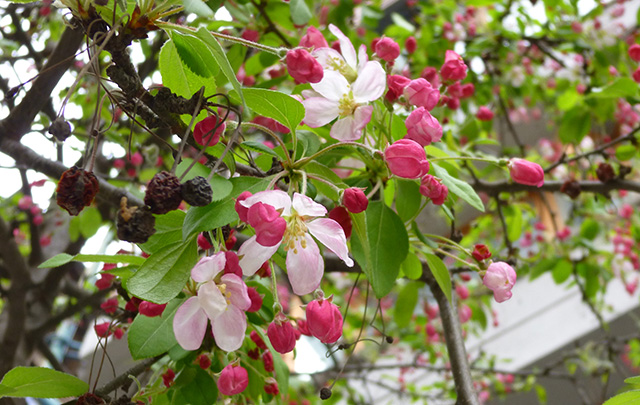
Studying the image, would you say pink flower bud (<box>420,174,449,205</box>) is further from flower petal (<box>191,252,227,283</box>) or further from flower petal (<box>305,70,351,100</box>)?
flower petal (<box>191,252,227,283</box>)

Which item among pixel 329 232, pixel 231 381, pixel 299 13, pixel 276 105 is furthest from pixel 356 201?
pixel 299 13

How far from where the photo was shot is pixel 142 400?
0.83m

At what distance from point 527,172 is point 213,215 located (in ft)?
1.51

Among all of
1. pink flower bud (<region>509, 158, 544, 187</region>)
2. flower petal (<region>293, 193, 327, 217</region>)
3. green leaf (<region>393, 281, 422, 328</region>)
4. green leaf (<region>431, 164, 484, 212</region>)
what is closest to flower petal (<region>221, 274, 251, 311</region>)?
flower petal (<region>293, 193, 327, 217</region>)

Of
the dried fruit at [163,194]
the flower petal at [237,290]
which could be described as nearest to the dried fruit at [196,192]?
the dried fruit at [163,194]

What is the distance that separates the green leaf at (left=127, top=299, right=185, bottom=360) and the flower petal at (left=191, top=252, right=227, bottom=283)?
22 cm

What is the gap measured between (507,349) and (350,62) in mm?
4033

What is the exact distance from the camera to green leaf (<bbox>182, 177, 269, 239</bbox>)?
1.87 ft

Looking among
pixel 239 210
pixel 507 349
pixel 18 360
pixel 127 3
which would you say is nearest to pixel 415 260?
pixel 239 210

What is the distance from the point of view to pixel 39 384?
27.5 inches

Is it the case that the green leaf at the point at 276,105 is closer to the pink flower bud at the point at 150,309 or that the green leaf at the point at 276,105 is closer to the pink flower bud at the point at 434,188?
the pink flower bud at the point at 434,188

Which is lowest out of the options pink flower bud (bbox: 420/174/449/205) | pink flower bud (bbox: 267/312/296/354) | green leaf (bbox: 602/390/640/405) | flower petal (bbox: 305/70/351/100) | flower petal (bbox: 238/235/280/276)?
green leaf (bbox: 602/390/640/405)

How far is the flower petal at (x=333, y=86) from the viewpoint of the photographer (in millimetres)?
741

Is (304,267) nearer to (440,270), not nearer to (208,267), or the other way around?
(208,267)
